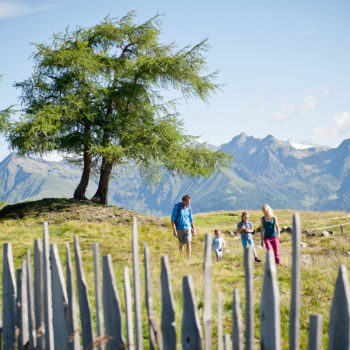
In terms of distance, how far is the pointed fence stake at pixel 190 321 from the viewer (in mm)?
2510

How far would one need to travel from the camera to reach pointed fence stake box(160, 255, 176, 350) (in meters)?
2.57

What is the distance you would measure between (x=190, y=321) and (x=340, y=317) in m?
0.99

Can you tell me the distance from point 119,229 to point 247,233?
637 cm

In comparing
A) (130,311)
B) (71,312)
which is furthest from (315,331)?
(71,312)

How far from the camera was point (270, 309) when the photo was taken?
88.0 inches

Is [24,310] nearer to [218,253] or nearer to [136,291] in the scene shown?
[136,291]

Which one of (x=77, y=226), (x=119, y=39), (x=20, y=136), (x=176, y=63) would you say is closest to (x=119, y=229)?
(x=77, y=226)

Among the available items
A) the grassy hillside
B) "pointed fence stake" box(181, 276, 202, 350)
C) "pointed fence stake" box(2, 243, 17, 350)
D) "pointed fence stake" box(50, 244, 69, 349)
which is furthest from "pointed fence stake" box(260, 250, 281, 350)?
the grassy hillside

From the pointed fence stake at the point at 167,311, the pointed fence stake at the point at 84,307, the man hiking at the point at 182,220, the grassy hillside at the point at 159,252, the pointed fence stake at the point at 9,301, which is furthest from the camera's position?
the man hiking at the point at 182,220

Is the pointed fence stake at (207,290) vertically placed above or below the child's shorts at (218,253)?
above

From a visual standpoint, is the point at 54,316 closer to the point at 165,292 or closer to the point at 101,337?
the point at 101,337

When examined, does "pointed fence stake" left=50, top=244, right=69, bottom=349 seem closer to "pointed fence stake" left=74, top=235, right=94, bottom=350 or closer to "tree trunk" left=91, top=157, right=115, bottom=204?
"pointed fence stake" left=74, top=235, right=94, bottom=350

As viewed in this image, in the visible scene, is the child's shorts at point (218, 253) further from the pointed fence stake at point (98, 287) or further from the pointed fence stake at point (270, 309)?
the pointed fence stake at point (270, 309)

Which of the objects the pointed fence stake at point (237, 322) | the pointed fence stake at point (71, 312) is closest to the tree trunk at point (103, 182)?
the pointed fence stake at point (71, 312)
